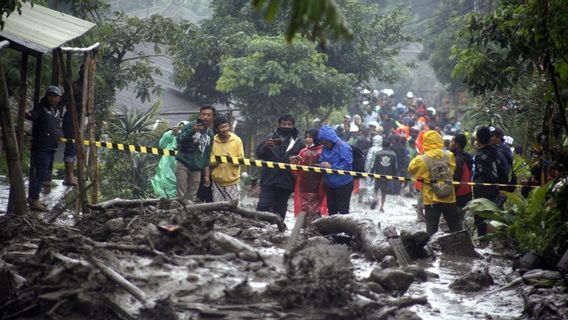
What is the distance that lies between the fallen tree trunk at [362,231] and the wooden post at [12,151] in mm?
3516

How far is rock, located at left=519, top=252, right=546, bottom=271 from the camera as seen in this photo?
31.9ft

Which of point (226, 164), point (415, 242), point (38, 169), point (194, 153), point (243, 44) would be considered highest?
point (243, 44)

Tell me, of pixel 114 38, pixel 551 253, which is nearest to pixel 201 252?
pixel 551 253

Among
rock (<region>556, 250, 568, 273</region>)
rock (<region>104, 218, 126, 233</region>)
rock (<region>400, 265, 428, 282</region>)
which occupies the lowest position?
rock (<region>400, 265, 428, 282</region>)

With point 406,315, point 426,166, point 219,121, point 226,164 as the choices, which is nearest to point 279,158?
point 226,164

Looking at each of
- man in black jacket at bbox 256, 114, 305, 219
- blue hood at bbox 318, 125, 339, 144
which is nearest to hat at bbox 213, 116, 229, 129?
man in black jacket at bbox 256, 114, 305, 219

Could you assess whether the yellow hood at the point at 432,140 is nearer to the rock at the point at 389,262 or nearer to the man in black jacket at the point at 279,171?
the man in black jacket at the point at 279,171

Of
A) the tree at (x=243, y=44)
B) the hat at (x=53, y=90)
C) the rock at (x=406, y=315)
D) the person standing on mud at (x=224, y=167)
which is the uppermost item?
the tree at (x=243, y=44)

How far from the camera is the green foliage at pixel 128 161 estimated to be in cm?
1552

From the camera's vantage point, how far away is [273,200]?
1346cm

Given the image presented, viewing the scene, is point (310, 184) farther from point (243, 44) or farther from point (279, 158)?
point (243, 44)

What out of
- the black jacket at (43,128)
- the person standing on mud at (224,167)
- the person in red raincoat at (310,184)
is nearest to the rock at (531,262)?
the person in red raincoat at (310,184)

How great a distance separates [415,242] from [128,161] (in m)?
7.04

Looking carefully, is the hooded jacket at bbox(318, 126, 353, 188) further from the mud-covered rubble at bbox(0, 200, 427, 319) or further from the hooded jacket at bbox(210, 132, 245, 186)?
the mud-covered rubble at bbox(0, 200, 427, 319)
